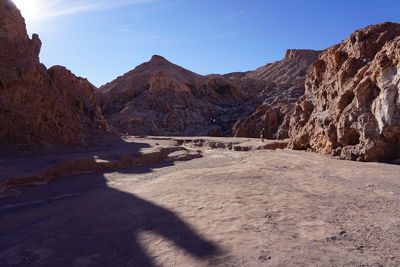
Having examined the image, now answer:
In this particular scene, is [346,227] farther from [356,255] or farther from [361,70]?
[361,70]

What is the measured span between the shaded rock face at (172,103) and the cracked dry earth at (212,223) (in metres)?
25.5

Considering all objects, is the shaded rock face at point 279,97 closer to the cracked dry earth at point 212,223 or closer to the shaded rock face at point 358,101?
the shaded rock face at point 358,101

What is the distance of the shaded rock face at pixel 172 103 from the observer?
3501cm

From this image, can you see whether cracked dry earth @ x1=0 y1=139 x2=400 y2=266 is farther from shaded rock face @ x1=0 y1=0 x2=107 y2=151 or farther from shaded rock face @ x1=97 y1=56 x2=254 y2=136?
shaded rock face @ x1=97 y1=56 x2=254 y2=136

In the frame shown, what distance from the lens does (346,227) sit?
3639mm

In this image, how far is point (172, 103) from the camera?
3822 cm

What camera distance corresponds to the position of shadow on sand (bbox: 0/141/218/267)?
3.13 meters

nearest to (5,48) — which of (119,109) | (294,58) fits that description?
(119,109)

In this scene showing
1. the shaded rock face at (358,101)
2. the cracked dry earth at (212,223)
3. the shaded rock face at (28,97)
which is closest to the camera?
the cracked dry earth at (212,223)

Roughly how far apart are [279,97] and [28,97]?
95.0 ft

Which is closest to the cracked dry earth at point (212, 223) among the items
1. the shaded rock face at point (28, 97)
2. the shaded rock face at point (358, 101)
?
the shaded rock face at point (358, 101)

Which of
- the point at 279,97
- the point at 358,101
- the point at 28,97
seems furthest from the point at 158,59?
the point at 358,101

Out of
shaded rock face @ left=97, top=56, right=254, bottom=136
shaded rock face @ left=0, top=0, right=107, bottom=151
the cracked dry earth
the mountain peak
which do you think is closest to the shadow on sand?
the cracked dry earth

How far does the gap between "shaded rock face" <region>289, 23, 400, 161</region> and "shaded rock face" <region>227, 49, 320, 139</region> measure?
9.30m
